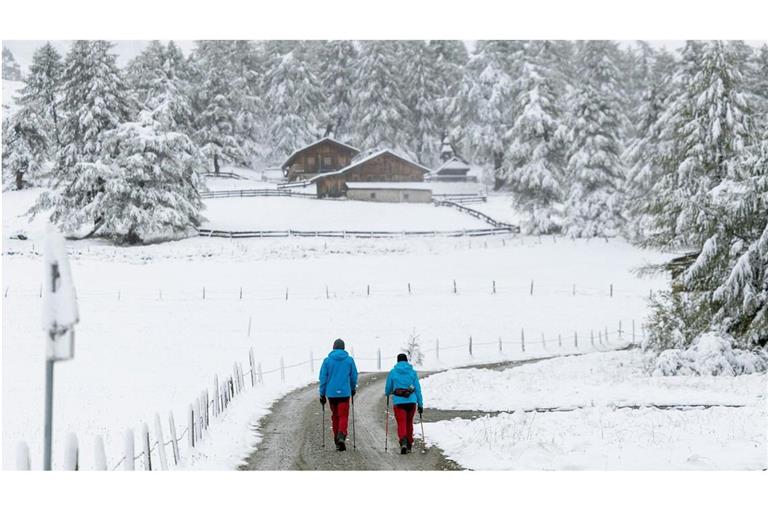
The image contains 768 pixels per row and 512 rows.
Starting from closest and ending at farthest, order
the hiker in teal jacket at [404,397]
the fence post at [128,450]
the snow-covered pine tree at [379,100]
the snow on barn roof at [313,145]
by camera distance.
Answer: the fence post at [128,450]
the hiker in teal jacket at [404,397]
the snow on barn roof at [313,145]
the snow-covered pine tree at [379,100]

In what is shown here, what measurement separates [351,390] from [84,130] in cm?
4102

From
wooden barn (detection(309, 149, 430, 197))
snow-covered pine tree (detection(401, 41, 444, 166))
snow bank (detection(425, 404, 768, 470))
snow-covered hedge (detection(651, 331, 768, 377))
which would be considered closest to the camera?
snow bank (detection(425, 404, 768, 470))

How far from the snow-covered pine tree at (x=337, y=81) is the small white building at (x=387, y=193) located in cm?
1756

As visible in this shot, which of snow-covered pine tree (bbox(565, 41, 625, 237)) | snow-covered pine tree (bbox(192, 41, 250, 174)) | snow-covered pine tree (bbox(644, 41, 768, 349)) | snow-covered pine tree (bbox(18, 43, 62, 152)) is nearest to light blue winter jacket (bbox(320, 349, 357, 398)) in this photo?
snow-covered pine tree (bbox(644, 41, 768, 349))

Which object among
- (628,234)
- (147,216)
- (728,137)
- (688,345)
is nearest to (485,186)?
(628,234)

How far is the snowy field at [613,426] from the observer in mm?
11695

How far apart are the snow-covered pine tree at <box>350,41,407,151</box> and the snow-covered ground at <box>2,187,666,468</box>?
97.0 feet

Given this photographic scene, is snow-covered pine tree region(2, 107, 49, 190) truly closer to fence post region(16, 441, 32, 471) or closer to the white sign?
fence post region(16, 441, 32, 471)

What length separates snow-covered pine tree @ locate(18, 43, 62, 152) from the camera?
2209 inches

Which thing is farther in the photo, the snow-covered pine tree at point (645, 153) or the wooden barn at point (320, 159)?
the wooden barn at point (320, 159)

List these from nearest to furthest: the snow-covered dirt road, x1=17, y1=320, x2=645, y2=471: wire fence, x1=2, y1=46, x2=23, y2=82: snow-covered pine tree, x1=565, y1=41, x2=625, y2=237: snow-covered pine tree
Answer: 1. the snow-covered dirt road
2. x1=17, y1=320, x2=645, y2=471: wire fence
3. x1=565, y1=41, x2=625, y2=237: snow-covered pine tree
4. x1=2, y1=46, x2=23, y2=82: snow-covered pine tree

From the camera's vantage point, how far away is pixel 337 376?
43.8 feet

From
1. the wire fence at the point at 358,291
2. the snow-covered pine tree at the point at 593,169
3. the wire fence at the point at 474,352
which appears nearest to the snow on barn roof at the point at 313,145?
the snow-covered pine tree at the point at 593,169

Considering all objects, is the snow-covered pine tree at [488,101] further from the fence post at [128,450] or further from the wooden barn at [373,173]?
the fence post at [128,450]
